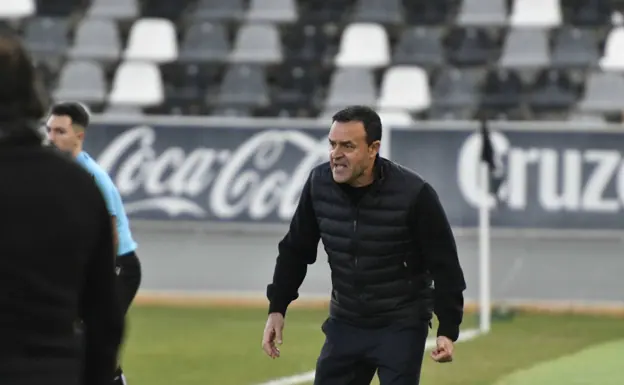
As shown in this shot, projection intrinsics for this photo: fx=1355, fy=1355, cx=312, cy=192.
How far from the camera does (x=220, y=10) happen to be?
18.8 metres

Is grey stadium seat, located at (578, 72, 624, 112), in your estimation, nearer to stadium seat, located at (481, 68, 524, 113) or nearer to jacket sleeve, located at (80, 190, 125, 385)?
stadium seat, located at (481, 68, 524, 113)

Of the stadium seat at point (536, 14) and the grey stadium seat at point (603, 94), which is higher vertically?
the stadium seat at point (536, 14)

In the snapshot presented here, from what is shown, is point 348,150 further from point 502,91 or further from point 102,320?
point 502,91

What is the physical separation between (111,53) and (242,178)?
4.40 meters

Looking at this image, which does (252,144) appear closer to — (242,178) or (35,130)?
(242,178)

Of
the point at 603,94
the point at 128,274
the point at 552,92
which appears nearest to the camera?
the point at 128,274

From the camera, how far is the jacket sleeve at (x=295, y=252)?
238 inches

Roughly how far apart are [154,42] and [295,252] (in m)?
12.5

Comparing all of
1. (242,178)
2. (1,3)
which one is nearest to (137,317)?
(242,178)

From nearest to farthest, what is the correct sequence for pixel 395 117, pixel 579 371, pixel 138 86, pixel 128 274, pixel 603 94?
pixel 128 274, pixel 579 371, pixel 395 117, pixel 603 94, pixel 138 86

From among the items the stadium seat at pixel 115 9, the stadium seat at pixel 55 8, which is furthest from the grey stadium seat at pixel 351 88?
the stadium seat at pixel 55 8

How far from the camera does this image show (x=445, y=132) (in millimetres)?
14453

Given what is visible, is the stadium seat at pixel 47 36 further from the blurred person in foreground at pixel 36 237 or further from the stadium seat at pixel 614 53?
the blurred person in foreground at pixel 36 237

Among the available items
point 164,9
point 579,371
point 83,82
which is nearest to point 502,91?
point 164,9
